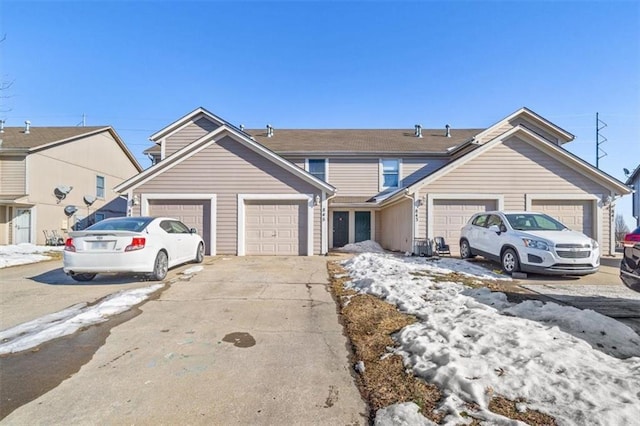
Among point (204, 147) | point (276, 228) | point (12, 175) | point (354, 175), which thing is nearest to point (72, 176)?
point (12, 175)

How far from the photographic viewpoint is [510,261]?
314 inches

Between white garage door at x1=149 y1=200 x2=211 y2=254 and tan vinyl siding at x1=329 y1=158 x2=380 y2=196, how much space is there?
7373 mm

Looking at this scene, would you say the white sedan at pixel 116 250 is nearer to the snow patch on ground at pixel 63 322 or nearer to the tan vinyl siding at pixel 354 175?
the snow patch on ground at pixel 63 322

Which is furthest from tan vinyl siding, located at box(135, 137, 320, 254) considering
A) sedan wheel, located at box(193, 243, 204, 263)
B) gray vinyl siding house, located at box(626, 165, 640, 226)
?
gray vinyl siding house, located at box(626, 165, 640, 226)

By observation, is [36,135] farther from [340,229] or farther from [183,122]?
[340,229]

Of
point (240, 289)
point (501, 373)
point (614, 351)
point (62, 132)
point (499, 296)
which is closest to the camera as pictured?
point (501, 373)

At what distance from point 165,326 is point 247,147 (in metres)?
8.87

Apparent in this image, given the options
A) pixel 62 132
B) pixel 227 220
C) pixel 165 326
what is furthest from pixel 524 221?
pixel 62 132

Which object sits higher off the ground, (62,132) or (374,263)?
(62,132)

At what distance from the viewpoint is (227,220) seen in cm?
1186

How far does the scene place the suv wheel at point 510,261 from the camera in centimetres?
776

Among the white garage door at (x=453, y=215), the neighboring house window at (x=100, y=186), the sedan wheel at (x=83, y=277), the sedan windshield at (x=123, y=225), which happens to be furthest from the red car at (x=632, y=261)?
the neighboring house window at (x=100, y=186)

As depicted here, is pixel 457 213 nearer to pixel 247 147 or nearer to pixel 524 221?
pixel 524 221

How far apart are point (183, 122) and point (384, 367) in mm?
17633
